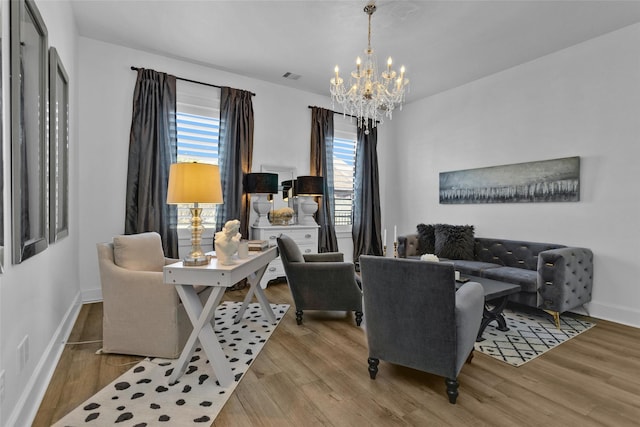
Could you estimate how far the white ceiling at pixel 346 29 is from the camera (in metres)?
3.12

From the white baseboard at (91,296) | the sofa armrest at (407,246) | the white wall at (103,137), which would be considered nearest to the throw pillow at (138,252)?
the white wall at (103,137)

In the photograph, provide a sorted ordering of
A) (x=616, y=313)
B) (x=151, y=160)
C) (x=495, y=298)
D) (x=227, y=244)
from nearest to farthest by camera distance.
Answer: (x=227, y=244), (x=495, y=298), (x=616, y=313), (x=151, y=160)

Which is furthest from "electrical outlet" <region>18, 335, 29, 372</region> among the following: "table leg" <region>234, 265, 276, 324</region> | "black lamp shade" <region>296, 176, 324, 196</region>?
"black lamp shade" <region>296, 176, 324, 196</region>

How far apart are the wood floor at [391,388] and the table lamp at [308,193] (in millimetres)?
2347

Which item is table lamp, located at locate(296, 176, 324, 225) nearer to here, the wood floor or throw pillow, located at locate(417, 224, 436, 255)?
throw pillow, located at locate(417, 224, 436, 255)

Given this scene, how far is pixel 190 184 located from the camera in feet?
7.24

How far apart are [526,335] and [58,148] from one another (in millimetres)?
4447

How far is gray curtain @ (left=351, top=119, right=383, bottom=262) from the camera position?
583cm

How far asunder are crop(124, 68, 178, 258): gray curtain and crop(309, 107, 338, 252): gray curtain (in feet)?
7.17

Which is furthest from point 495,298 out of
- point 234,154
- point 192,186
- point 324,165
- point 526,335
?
point 234,154

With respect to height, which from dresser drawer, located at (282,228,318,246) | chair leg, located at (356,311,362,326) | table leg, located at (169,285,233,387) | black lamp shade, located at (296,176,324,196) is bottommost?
chair leg, located at (356,311,362,326)

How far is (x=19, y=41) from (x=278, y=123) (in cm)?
364

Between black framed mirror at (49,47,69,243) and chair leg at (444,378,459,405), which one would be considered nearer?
chair leg at (444,378,459,405)

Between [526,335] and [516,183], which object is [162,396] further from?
[516,183]
